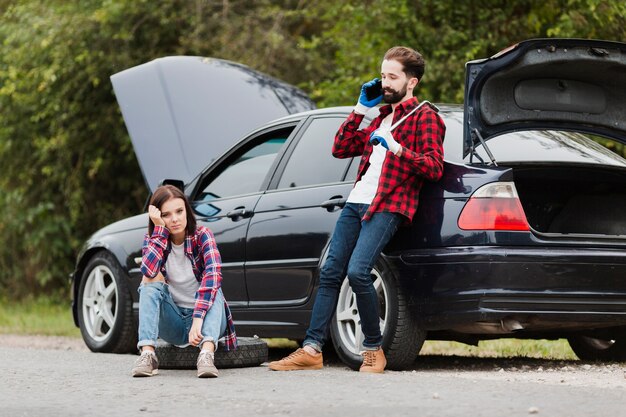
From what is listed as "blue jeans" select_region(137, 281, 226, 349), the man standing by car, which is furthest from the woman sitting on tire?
the man standing by car

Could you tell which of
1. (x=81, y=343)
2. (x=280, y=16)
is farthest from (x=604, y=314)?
(x=280, y=16)

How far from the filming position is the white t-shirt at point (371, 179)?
22.3 feet

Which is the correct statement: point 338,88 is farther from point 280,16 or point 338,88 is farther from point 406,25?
point 280,16

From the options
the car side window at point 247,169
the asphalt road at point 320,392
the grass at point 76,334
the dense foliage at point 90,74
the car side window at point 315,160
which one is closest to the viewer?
the asphalt road at point 320,392

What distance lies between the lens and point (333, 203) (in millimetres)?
7289

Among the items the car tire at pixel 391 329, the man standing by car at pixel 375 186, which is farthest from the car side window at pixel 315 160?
the car tire at pixel 391 329

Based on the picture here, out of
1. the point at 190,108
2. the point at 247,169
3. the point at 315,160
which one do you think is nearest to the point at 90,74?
the point at 190,108

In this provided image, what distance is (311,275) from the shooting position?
742 centimetres

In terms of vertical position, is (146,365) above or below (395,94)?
below

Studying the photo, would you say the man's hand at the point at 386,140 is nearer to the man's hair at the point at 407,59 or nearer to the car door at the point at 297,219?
the man's hair at the point at 407,59

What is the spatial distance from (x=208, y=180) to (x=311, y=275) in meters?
1.56

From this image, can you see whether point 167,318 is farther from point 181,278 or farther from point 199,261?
point 199,261

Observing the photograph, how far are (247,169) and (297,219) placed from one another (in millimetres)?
967

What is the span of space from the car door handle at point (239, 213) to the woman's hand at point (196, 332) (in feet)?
4.34
